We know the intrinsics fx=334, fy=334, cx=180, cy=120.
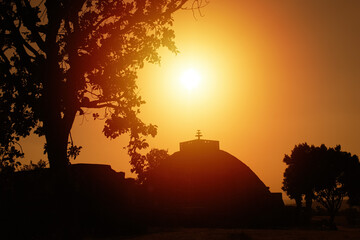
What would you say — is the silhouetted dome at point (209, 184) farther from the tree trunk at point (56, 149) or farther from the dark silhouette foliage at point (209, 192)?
the tree trunk at point (56, 149)

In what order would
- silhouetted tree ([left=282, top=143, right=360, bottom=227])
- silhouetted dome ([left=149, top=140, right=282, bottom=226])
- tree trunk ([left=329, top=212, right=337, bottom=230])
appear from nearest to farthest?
tree trunk ([left=329, top=212, right=337, bottom=230]), silhouetted dome ([left=149, top=140, right=282, bottom=226]), silhouetted tree ([left=282, top=143, right=360, bottom=227])

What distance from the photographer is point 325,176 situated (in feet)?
163

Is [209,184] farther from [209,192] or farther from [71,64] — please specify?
[71,64]

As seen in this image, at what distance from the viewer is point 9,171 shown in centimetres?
1253

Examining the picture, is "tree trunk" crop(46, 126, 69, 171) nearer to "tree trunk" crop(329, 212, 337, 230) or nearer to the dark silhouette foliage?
the dark silhouette foliage

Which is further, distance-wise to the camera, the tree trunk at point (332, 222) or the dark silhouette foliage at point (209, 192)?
the tree trunk at point (332, 222)

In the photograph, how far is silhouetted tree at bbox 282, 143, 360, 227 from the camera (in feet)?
163

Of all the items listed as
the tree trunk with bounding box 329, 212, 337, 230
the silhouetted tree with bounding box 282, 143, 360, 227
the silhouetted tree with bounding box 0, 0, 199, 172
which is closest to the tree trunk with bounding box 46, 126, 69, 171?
the silhouetted tree with bounding box 0, 0, 199, 172

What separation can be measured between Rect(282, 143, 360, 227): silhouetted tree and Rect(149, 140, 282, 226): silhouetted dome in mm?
11036

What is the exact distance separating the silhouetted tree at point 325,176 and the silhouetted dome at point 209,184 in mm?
11036

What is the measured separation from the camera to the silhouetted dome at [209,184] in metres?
37.2

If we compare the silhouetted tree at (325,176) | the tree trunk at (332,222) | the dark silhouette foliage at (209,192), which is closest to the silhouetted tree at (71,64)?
the dark silhouette foliage at (209,192)

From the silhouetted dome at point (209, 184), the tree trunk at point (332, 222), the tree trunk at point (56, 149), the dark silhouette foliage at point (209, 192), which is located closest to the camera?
the tree trunk at point (56, 149)

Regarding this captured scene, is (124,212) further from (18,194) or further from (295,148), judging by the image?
(295,148)
